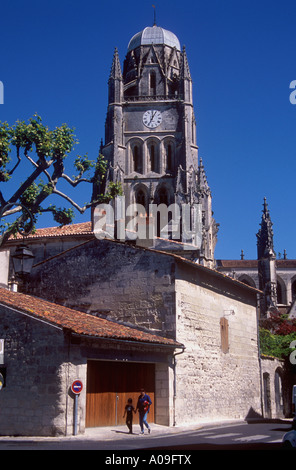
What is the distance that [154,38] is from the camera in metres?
65.9

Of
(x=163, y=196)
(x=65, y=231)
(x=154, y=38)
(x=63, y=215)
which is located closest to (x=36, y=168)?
(x=63, y=215)

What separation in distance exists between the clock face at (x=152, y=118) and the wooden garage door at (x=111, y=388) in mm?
43089

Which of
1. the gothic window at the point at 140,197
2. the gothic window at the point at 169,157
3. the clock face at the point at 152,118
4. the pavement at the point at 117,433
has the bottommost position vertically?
the pavement at the point at 117,433

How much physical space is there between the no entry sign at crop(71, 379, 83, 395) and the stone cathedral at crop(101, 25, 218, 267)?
39.0 meters

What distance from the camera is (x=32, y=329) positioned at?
14.9 meters

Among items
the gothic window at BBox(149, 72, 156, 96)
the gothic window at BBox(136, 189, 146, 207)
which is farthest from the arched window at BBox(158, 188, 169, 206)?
the gothic window at BBox(149, 72, 156, 96)

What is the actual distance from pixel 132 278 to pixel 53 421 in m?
6.87

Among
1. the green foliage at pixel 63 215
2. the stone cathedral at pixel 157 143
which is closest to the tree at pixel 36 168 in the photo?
the green foliage at pixel 63 215

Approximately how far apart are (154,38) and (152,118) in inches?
537

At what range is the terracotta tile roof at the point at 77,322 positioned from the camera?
1481 cm

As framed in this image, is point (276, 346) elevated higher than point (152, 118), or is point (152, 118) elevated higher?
point (152, 118)

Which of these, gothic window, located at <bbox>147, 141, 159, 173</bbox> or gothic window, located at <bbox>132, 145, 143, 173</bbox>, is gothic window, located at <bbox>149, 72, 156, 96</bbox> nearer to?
gothic window, located at <bbox>147, 141, 159, 173</bbox>

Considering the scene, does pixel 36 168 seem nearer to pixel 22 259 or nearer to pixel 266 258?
pixel 22 259

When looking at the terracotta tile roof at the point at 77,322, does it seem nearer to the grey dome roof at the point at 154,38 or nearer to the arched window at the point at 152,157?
the arched window at the point at 152,157
